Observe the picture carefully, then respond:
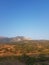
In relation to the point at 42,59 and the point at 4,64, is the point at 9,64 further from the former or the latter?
the point at 42,59

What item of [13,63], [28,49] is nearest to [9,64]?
[13,63]

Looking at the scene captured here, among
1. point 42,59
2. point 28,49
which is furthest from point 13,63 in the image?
point 28,49

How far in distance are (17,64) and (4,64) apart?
169 centimetres

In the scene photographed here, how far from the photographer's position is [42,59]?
1497 inches

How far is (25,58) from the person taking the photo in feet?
122

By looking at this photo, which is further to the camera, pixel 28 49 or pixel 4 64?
pixel 28 49

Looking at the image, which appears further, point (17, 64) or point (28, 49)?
point (28, 49)

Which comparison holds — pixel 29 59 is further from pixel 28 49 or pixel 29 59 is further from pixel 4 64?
pixel 28 49

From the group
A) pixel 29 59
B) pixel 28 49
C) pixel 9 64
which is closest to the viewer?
pixel 9 64

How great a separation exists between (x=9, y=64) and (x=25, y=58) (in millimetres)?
8438

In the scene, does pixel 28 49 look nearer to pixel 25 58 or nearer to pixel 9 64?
pixel 25 58

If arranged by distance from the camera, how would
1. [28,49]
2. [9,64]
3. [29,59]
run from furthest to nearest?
[28,49] < [29,59] < [9,64]

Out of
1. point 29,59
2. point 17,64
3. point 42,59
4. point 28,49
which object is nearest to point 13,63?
point 17,64

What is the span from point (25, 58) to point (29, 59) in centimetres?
124
